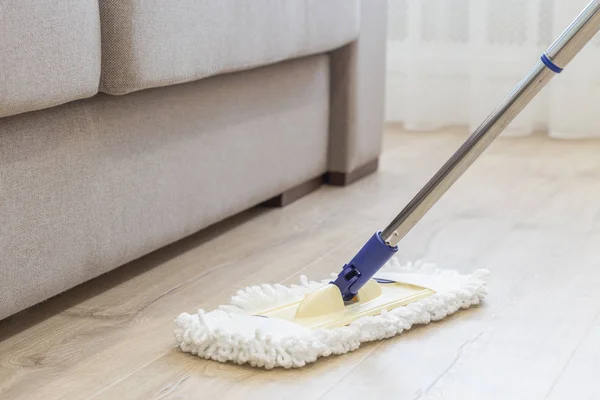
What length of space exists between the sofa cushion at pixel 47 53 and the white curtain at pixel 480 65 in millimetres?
1701

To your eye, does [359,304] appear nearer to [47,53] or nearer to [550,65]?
[550,65]

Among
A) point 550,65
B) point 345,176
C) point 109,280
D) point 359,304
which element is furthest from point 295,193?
point 550,65

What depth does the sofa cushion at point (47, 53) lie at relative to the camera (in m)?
1.05

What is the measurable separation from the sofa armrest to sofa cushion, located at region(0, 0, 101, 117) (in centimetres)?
91

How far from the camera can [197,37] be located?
1.37 meters

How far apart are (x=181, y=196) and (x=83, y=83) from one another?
36cm

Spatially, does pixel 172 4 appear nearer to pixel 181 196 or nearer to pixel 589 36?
pixel 181 196

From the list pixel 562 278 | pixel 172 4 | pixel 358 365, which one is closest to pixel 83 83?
pixel 172 4

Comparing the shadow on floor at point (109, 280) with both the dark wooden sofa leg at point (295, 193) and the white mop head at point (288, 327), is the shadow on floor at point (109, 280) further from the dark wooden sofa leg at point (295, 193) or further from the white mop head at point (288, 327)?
the white mop head at point (288, 327)

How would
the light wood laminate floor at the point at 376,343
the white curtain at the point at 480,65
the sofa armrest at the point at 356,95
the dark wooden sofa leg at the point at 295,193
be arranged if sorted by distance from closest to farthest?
the light wood laminate floor at the point at 376,343 < the dark wooden sofa leg at the point at 295,193 < the sofa armrest at the point at 356,95 < the white curtain at the point at 480,65

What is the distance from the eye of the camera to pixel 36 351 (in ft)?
3.71

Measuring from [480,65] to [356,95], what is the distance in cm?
78

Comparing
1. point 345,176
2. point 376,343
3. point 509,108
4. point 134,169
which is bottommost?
point 345,176

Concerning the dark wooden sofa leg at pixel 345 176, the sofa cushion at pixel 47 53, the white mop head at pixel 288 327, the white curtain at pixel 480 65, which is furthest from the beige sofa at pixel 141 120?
the white curtain at pixel 480 65
